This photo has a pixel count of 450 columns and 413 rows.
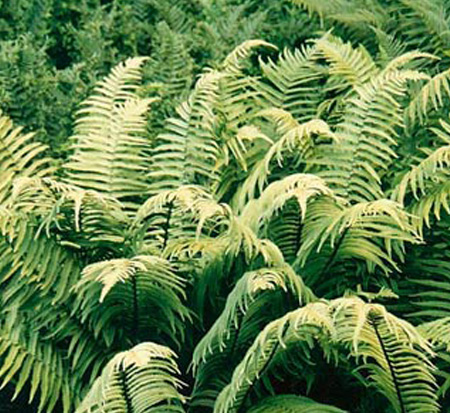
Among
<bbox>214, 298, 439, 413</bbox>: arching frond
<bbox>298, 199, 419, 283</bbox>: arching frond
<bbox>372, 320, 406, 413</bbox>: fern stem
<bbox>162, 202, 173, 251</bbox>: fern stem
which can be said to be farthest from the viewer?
<bbox>162, 202, 173, 251</bbox>: fern stem

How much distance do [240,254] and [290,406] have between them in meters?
0.74

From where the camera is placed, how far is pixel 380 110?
475cm

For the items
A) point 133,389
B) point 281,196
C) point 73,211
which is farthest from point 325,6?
point 133,389

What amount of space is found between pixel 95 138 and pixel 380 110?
1.34 meters

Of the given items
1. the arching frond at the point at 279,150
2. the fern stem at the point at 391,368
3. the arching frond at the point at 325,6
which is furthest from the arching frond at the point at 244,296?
the arching frond at the point at 325,6

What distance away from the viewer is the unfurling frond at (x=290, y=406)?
3.94 metres

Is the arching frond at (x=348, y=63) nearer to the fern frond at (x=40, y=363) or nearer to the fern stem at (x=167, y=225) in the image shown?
the fern stem at (x=167, y=225)

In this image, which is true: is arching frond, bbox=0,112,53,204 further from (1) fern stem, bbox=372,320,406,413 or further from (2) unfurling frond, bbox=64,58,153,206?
(1) fern stem, bbox=372,320,406,413

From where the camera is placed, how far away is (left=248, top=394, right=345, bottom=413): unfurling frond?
3.94 meters

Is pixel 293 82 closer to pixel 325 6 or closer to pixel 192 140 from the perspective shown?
pixel 192 140

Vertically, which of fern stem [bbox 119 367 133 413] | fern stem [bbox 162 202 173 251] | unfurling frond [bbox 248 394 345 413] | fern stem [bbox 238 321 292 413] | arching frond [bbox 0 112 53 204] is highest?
arching frond [bbox 0 112 53 204]

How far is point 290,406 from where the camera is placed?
3990 millimetres

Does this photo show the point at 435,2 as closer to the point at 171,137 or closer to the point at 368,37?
the point at 368,37

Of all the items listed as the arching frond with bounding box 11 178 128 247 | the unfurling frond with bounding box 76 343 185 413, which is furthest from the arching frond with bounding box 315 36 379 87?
the unfurling frond with bounding box 76 343 185 413
